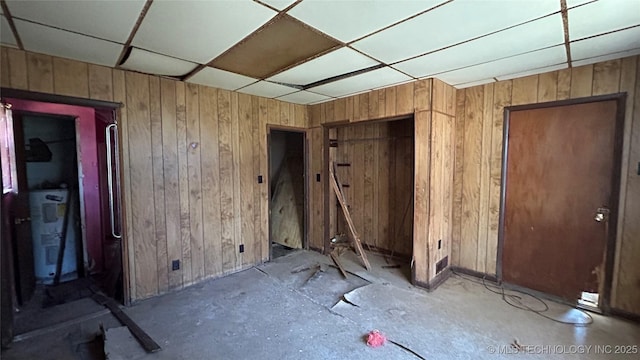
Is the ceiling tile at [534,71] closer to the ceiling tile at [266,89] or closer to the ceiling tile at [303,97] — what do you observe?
the ceiling tile at [303,97]

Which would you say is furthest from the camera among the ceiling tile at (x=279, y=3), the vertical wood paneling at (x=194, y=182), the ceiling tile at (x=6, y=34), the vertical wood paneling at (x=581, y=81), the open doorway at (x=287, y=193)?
the open doorway at (x=287, y=193)

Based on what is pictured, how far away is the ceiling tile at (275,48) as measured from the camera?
1842mm

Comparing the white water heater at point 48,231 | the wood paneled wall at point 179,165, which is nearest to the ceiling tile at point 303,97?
the wood paneled wall at point 179,165

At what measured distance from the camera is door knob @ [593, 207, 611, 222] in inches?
99.6

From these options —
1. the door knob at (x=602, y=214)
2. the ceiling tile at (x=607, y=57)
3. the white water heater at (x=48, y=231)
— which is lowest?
the white water heater at (x=48, y=231)

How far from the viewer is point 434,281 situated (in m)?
3.13

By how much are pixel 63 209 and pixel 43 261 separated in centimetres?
64

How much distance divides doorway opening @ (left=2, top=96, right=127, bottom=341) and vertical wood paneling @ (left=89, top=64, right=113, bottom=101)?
18cm

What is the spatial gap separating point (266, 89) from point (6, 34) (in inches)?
81.9

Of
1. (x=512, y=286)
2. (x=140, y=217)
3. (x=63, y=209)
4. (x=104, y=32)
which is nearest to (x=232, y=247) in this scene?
(x=140, y=217)

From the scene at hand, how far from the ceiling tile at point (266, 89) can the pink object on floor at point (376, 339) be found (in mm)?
2633

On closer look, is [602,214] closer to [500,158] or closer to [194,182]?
[500,158]

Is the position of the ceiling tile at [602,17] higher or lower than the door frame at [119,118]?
higher

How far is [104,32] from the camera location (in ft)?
6.14
